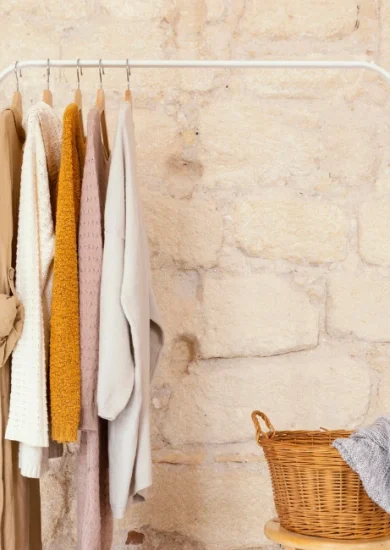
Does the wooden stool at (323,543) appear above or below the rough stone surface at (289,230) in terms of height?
below

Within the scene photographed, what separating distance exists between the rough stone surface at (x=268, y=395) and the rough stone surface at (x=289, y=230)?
0.92 feet

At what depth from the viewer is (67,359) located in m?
1.48

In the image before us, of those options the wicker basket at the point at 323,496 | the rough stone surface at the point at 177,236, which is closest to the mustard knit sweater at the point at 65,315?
the wicker basket at the point at 323,496

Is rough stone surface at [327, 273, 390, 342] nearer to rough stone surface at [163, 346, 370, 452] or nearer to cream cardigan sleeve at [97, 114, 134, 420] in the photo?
rough stone surface at [163, 346, 370, 452]

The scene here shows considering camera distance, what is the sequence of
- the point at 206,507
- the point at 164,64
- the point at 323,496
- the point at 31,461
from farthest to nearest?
the point at 206,507, the point at 164,64, the point at 323,496, the point at 31,461

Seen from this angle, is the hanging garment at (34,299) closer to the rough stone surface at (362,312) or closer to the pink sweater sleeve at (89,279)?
the pink sweater sleeve at (89,279)

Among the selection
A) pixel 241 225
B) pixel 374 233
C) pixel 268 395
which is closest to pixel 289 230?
pixel 241 225

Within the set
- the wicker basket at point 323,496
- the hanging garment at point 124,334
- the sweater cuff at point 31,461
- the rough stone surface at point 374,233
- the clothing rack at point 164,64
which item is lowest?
the wicker basket at point 323,496

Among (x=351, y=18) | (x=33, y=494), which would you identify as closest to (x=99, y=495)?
(x=33, y=494)

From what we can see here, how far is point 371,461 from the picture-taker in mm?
1545

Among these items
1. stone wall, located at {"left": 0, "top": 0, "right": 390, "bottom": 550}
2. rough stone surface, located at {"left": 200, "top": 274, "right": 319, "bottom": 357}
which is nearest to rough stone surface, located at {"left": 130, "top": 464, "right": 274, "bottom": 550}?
stone wall, located at {"left": 0, "top": 0, "right": 390, "bottom": 550}

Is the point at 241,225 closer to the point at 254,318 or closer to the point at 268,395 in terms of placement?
the point at 254,318

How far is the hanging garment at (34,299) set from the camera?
58.4 inches

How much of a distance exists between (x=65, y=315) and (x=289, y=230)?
89cm
